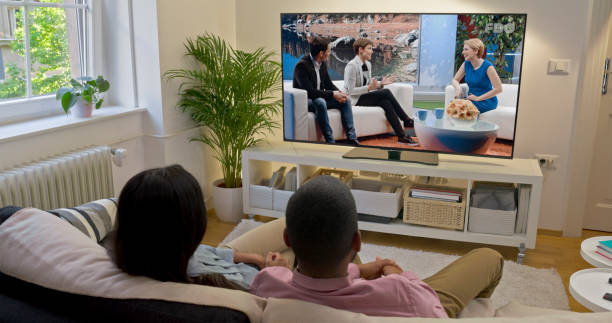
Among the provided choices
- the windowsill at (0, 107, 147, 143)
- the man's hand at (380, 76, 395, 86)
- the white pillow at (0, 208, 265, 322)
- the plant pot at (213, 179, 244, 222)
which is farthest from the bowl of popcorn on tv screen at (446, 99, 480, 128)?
the white pillow at (0, 208, 265, 322)

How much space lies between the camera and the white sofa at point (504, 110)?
319 centimetres

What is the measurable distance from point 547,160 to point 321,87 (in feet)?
5.22

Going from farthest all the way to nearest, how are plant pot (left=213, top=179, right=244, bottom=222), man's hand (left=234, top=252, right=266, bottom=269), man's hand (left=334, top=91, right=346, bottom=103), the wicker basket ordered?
plant pot (left=213, top=179, right=244, bottom=222), man's hand (left=334, top=91, right=346, bottom=103), the wicker basket, man's hand (left=234, top=252, right=266, bottom=269)

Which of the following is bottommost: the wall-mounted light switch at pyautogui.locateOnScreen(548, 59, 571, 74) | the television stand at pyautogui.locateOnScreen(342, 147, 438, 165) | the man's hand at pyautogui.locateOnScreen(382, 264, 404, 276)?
Answer: the man's hand at pyautogui.locateOnScreen(382, 264, 404, 276)

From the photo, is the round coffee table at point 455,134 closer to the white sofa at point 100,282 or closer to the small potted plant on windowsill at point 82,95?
the small potted plant on windowsill at point 82,95

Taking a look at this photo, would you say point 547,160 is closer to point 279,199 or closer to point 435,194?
point 435,194

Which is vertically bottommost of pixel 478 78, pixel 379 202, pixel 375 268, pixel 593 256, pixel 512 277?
pixel 512 277

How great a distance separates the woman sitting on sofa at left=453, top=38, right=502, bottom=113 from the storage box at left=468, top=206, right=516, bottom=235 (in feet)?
2.04

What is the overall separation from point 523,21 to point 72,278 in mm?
2782

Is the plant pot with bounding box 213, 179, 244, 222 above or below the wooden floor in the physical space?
above

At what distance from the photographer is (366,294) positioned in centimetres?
129

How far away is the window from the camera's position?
283 cm

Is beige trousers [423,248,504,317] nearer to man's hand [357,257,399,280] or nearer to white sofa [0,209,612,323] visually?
man's hand [357,257,399,280]

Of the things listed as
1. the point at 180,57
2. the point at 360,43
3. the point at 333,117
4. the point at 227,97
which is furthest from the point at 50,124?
the point at 360,43
